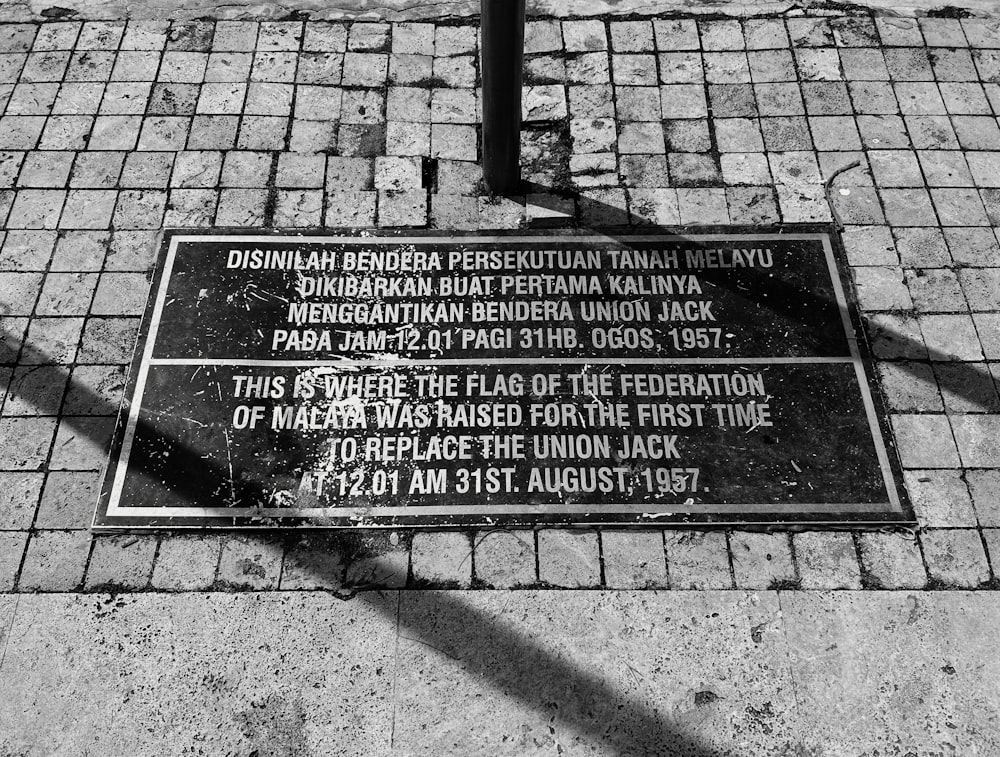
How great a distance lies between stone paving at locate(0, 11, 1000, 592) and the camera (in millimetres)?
3844

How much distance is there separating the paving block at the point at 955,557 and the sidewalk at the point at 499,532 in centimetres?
1

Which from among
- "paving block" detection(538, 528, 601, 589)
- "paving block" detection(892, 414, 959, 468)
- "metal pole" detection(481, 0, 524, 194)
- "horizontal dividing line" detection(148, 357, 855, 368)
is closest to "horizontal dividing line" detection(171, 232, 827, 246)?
"metal pole" detection(481, 0, 524, 194)

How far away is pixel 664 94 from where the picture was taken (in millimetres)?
5301

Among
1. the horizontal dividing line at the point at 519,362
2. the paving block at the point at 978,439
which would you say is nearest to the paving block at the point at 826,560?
the paving block at the point at 978,439

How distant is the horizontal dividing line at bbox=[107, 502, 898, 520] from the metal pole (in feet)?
6.67

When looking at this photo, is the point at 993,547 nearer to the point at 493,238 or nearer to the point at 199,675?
the point at 493,238

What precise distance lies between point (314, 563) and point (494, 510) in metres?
0.89

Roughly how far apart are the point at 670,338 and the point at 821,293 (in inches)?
36.7

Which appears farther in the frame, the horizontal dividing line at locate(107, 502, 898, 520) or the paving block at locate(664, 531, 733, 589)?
the horizontal dividing line at locate(107, 502, 898, 520)

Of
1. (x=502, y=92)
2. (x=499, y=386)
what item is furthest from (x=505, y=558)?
(x=502, y=92)

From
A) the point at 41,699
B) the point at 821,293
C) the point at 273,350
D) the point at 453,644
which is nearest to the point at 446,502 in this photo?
the point at 453,644

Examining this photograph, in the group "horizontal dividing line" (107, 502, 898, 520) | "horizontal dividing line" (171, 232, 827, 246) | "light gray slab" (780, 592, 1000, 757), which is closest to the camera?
"light gray slab" (780, 592, 1000, 757)

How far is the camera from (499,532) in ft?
12.8

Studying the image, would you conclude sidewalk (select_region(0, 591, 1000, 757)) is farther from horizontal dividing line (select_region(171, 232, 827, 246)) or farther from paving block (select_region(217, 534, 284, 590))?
horizontal dividing line (select_region(171, 232, 827, 246))
